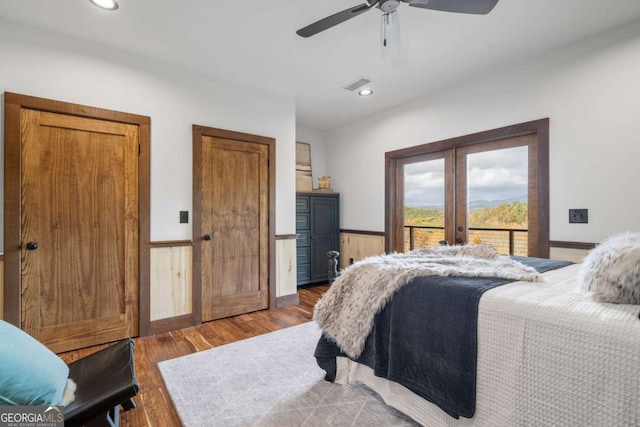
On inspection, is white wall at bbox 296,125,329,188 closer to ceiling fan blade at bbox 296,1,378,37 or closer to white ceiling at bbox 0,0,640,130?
white ceiling at bbox 0,0,640,130

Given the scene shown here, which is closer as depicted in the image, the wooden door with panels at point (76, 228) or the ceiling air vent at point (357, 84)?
the wooden door with panels at point (76, 228)

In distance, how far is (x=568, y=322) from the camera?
1.01 meters

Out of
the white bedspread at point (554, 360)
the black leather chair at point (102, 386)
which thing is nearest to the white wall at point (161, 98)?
the black leather chair at point (102, 386)

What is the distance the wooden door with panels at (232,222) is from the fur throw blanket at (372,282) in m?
1.74

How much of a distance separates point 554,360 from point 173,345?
105 inches

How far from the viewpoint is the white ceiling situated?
2.16 meters

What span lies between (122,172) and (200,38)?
4.43 ft

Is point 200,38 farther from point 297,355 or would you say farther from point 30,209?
point 297,355

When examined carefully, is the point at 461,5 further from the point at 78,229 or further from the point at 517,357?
the point at 78,229

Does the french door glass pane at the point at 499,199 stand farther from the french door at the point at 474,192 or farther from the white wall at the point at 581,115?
the white wall at the point at 581,115

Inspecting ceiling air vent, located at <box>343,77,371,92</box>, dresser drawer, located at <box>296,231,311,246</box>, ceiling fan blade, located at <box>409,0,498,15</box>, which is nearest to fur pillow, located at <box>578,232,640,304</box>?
ceiling fan blade, located at <box>409,0,498,15</box>

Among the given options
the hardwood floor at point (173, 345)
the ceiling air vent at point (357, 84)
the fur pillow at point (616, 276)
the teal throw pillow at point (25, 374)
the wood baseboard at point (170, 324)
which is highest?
the ceiling air vent at point (357, 84)

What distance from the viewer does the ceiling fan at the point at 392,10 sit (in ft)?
5.66

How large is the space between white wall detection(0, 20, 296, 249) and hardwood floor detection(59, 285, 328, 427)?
94 centimetres
